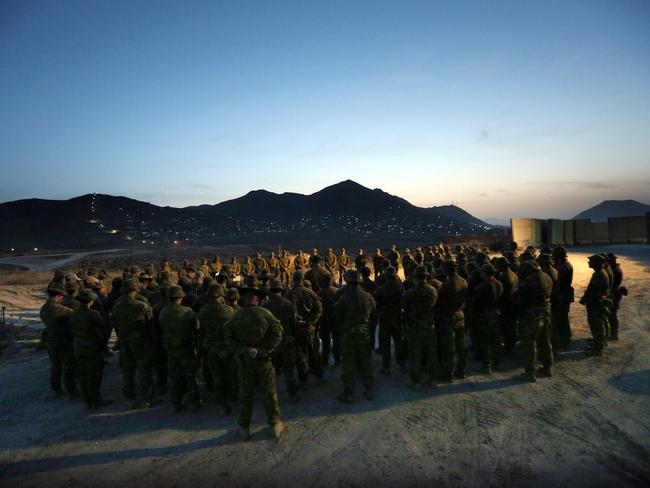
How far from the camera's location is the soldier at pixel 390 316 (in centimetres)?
812

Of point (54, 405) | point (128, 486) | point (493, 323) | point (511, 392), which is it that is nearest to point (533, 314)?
point (493, 323)

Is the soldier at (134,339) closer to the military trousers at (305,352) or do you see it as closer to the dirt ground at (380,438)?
the dirt ground at (380,438)

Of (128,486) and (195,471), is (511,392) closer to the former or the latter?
(195,471)

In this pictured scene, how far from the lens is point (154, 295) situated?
29.7 ft

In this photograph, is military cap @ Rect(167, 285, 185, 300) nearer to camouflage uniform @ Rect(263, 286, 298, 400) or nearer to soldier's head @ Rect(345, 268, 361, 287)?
camouflage uniform @ Rect(263, 286, 298, 400)

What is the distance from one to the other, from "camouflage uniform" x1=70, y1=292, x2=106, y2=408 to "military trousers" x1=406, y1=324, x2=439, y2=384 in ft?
19.7

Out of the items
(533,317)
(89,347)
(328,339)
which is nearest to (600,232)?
(533,317)

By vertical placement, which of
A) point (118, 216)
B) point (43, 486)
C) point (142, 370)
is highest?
point (118, 216)

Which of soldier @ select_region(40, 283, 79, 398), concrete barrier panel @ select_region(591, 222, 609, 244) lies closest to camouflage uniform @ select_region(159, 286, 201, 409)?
soldier @ select_region(40, 283, 79, 398)

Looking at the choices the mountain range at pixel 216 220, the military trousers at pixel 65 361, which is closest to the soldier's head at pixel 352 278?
the military trousers at pixel 65 361

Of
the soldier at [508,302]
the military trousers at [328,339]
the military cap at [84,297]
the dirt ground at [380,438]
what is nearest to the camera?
the dirt ground at [380,438]

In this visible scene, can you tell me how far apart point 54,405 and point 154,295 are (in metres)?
2.85

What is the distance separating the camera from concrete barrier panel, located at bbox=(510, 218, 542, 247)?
34.1 meters

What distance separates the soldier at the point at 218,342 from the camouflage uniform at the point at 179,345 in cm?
26
